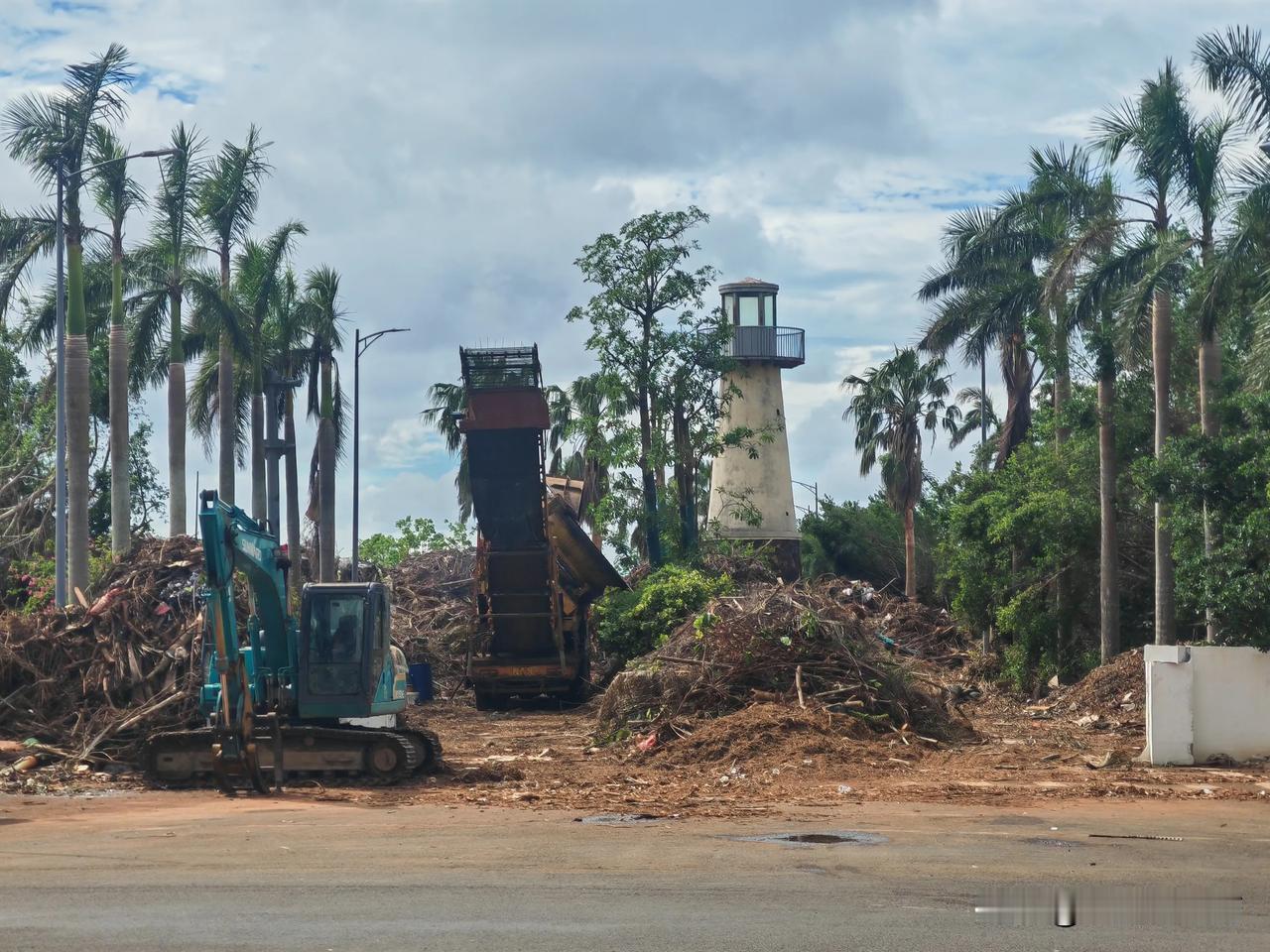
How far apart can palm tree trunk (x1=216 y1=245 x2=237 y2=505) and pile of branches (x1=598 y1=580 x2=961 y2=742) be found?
15693 millimetres

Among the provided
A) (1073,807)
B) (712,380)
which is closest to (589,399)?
(712,380)

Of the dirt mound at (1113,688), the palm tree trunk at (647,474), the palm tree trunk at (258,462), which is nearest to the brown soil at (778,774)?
the dirt mound at (1113,688)

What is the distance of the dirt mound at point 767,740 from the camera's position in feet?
68.6

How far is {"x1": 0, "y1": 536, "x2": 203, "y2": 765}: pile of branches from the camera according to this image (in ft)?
71.3

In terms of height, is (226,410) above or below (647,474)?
above

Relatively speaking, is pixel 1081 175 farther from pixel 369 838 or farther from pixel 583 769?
pixel 369 838

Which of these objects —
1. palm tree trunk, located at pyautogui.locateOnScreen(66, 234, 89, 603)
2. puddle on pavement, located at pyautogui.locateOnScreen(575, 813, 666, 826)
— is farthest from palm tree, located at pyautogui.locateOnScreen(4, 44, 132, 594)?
puddle on pavement, located at pyautogui.locateOnScreen(575, 813, 666, 826)

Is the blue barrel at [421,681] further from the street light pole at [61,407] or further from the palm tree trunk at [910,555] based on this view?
the palm tree trunk at [910,555]

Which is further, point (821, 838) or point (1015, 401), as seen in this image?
point (1015, 401)

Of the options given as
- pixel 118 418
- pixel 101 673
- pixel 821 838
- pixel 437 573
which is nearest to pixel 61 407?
pixel 118 418

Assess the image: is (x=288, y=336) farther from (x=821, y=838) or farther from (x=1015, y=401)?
(x=821, y=838)

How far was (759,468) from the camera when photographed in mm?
51625

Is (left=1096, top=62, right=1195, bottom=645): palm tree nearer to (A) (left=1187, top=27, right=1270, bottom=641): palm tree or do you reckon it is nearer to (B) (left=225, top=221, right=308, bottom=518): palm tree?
(A) (left=1187, top=27, right=1270, bottom=641): palm tree

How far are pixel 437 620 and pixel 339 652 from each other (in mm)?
21672
